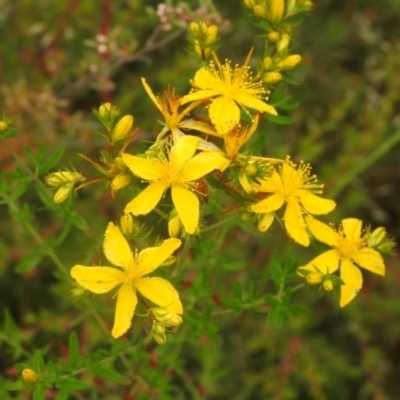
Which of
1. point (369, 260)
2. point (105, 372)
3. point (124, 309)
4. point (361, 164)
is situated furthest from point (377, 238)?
point (361, 164)

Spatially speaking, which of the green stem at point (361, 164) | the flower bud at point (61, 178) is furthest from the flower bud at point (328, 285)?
the green stem at point (361, 164)

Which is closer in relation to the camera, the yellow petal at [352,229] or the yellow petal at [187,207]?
the yellow petal at [187,207]

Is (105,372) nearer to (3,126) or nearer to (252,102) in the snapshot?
(3,126)

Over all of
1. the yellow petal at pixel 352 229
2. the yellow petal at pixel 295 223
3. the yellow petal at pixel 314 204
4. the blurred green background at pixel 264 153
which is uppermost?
the yellow petal at pixel 295 223

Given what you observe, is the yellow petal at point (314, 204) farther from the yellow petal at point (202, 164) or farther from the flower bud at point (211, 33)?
the flower bud at point (211, 33)

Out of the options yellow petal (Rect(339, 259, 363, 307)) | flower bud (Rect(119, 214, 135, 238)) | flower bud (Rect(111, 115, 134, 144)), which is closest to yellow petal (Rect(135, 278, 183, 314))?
flower bud (Rect(119, 214, 135, 238))

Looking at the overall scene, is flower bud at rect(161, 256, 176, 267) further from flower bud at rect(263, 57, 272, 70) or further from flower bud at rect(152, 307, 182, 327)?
flower bud at rect(263, 57, 272, 70)
